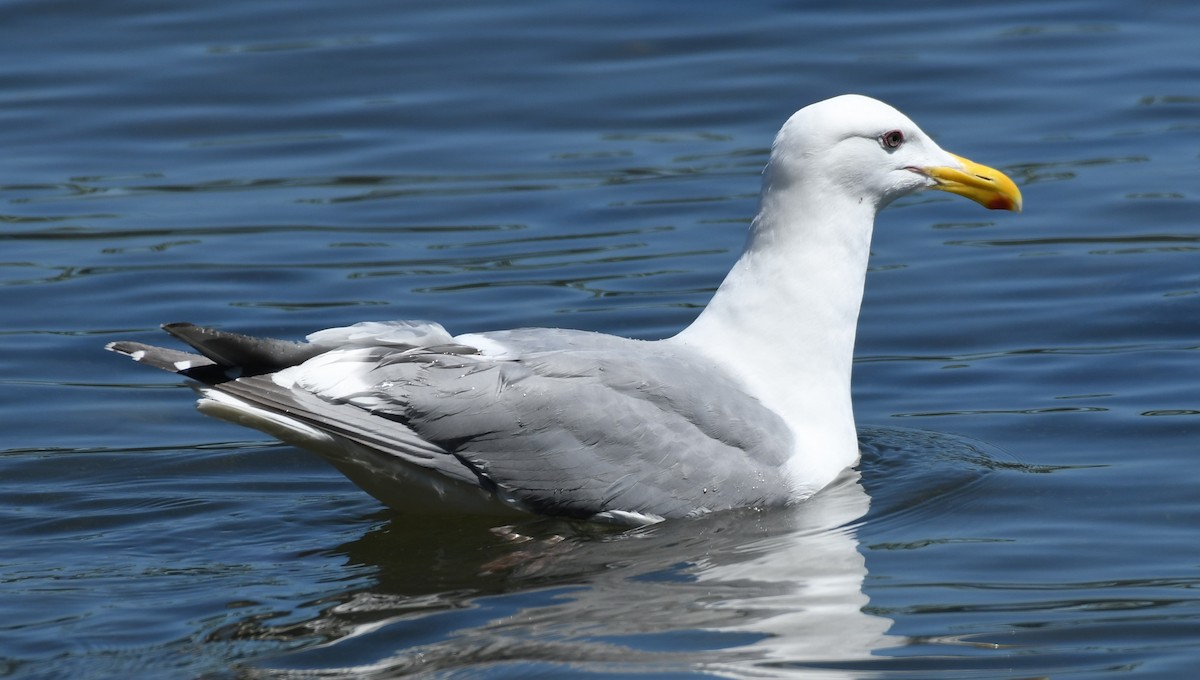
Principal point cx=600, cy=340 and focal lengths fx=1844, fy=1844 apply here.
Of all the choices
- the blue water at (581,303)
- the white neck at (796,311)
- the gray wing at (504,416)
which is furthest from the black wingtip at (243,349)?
the white neck at (796,311)

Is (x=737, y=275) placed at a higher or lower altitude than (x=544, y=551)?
higher

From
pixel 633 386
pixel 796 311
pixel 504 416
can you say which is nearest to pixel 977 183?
pixel 796 311

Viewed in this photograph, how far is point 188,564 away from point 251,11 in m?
9.44

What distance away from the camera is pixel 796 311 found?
6.79m

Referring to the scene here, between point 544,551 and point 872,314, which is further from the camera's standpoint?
point 872,314

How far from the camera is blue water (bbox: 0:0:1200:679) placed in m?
5.46

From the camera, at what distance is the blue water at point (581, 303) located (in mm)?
5465

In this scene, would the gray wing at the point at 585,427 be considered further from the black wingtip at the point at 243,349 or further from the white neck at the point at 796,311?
the white neck at the point at 796,311

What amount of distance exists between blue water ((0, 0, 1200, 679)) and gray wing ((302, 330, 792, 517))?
14cm

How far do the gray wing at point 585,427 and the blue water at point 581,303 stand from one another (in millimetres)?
142

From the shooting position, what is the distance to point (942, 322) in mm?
8852

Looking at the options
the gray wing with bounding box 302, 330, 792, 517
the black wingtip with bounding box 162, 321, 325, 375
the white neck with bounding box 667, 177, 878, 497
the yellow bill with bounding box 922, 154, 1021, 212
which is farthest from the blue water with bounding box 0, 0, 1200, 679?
the yellow bill with bounding box 922, 154, 1021, 212

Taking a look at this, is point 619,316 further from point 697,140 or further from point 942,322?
point 697,140

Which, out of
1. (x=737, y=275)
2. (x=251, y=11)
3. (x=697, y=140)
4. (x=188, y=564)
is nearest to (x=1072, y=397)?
(x=737, y=275)
